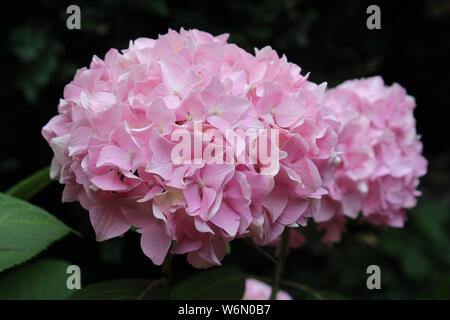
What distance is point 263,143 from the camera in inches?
20.5

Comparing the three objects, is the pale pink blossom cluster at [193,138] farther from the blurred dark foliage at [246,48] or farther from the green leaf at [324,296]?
the blurred dark foliage at [246,48]

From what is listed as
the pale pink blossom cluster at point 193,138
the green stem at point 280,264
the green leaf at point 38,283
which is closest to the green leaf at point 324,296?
the green stem at point 280,264

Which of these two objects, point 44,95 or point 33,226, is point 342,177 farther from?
point 44,95

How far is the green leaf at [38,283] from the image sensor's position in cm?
77

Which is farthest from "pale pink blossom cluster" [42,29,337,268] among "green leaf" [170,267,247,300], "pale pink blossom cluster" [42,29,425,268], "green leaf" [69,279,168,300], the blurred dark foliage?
the blurred dark foliage

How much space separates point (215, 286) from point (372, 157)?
1.04 ft

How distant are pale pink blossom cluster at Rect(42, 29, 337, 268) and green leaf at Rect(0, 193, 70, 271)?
77 mm

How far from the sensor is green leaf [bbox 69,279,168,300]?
0.59 metres

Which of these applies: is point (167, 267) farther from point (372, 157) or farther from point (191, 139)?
point (372, 157)

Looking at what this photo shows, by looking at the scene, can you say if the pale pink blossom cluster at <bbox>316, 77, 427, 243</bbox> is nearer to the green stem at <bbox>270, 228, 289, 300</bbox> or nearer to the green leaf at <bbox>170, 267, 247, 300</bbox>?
the green stem at <bbox>270, 228, 289, 300</bbox>

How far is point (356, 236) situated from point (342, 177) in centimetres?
142

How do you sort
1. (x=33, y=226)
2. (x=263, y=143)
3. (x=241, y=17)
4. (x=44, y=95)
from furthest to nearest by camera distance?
(x=241, y=17) → (x=44, y=95) → (x=33, y=226) → (x=263, y=143)

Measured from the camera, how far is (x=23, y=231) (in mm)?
607
